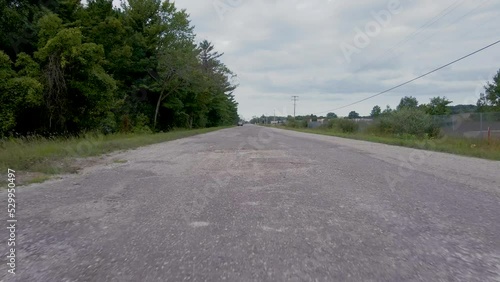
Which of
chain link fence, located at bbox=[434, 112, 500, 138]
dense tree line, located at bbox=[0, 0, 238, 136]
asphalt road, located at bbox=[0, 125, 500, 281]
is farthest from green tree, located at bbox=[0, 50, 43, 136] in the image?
chain link fence, located at bbox=[434, 112, 500, 138]

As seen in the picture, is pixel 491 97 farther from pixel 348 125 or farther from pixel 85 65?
pixel 85 65

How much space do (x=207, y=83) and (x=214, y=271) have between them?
34365mm

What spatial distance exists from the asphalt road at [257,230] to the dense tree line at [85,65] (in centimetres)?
1231

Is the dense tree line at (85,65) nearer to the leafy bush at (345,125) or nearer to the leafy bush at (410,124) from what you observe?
the leafy bush at (345,125)

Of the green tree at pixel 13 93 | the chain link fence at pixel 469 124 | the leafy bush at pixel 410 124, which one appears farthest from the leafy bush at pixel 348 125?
the green tree at pixel 13 93

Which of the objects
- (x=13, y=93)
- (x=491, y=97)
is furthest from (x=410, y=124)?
(x=491, y=97)

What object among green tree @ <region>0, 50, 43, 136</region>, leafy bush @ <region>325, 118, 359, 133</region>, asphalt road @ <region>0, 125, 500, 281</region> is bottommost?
asphalt road @ <region>0, 125, 500, 281</region>

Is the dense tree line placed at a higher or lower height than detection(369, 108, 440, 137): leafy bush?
higher

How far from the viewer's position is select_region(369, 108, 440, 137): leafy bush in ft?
75.4

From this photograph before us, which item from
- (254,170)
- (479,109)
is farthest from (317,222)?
(479,109)

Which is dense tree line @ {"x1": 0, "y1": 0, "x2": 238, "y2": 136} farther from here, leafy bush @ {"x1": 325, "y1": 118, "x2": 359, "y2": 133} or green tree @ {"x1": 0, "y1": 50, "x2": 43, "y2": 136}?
leafy bush @ {"x1": 325, "y1": 118, "x2": 359, "y2": 133}

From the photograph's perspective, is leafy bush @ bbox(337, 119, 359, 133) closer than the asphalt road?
No

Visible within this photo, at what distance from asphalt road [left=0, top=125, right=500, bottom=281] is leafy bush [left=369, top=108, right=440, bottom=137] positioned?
18.7 metres

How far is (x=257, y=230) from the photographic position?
3404 millimetres
